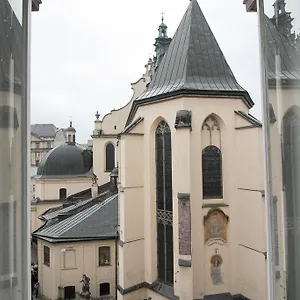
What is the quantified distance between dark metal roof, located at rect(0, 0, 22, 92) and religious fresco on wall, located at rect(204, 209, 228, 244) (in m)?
6.43

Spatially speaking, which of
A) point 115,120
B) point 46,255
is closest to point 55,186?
point 115,120

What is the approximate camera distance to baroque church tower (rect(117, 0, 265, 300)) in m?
7.36

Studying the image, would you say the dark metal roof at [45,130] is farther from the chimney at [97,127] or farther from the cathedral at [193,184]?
the cathedral at [193,184]

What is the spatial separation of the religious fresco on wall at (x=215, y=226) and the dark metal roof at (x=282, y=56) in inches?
238

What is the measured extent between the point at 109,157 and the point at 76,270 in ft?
27.0

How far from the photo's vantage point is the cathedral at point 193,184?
24.1 ft

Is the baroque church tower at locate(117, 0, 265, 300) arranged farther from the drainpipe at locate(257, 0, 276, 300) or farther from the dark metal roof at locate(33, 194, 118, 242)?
the drainpipe at locate(257, 0, 276, 300)

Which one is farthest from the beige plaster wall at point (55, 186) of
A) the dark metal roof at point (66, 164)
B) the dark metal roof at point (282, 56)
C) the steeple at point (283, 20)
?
the steeple at point (283, 20)

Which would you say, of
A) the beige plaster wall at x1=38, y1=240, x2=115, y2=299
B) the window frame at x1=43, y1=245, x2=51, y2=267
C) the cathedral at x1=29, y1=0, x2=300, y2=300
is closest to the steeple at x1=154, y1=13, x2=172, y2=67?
the cathedral at x1=29, y1=0, x2=300, y2=300

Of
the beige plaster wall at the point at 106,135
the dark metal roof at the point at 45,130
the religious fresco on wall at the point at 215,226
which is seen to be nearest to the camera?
the religious fresco on wall at the point at 215,226

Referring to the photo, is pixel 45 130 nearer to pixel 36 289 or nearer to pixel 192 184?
pixel 36 289

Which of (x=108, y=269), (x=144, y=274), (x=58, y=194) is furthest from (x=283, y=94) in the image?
(x=58, y=194)

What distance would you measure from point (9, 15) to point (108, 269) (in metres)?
10.7

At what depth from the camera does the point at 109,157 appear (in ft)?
61.4
